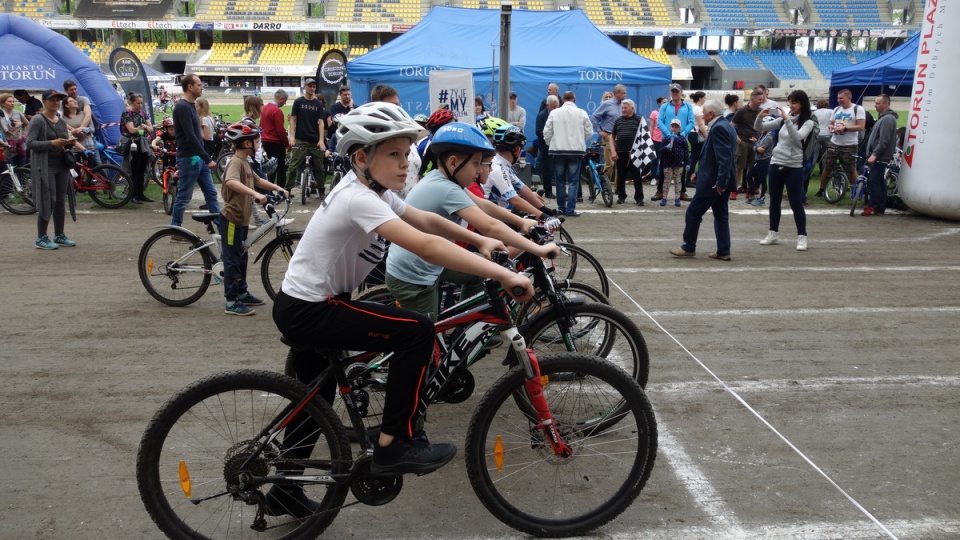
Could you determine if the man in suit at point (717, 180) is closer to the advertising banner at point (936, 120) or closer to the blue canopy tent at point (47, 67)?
the advertising banner at point (936, 120)

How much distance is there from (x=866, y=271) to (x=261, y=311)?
6.71 m

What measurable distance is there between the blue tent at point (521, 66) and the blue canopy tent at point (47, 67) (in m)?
5.22

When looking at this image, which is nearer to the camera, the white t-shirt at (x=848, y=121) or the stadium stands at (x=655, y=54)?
the white t-shirt at (x=848, y=121)

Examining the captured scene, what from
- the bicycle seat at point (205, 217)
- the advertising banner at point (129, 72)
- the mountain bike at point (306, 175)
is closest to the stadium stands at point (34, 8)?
the advertising banner at point (129, 72)

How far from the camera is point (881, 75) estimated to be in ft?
63.9

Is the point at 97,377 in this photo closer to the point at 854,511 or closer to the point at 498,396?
the point at 498,396

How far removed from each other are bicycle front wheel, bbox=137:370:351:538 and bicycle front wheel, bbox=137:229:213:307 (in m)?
4.21

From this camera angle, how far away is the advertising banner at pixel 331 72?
18781 millimetres

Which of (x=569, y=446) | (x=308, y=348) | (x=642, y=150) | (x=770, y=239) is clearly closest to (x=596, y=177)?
(x=642, y=150)

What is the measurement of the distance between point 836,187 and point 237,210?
11399 millimetres

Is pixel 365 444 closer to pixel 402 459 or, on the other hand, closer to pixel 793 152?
pixel 402 459

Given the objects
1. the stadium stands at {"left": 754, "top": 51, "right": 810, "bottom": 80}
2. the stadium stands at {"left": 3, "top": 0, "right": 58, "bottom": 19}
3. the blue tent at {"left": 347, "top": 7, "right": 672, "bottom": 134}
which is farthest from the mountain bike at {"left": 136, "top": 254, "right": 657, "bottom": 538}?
the stadium stands at {"left": 3, "top": 0, "right": 58, "bottom": 19}

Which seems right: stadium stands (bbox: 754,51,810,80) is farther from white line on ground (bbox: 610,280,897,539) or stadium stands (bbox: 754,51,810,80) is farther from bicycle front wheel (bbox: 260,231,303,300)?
white line on ground (bbox: 610,280,897,539)

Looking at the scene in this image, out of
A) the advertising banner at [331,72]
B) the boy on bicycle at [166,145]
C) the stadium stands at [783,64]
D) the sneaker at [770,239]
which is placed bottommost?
the sneaker at [770,239]
